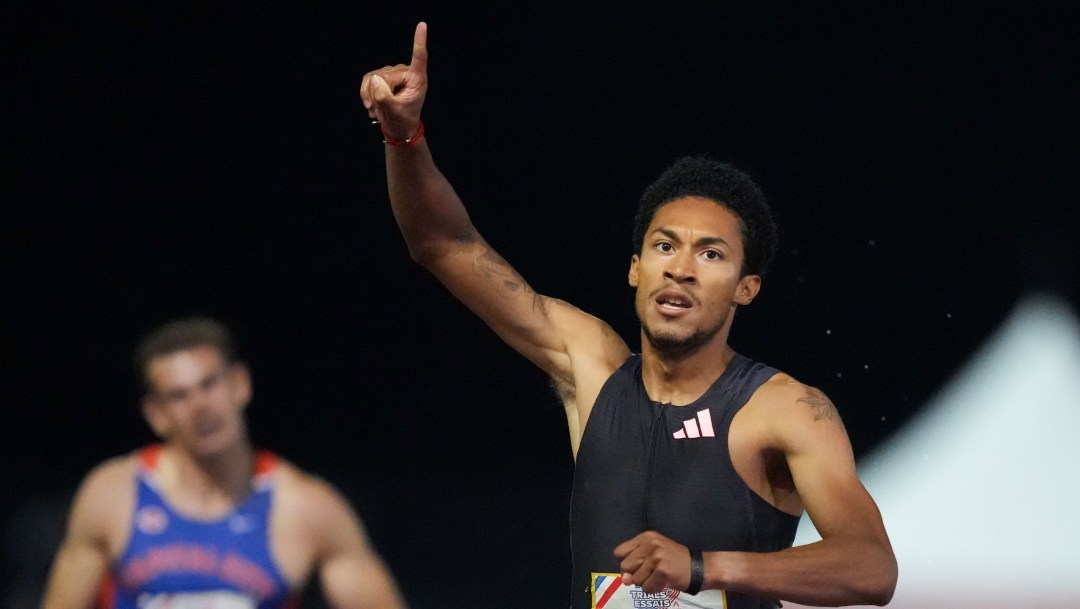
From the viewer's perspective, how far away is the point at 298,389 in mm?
4742

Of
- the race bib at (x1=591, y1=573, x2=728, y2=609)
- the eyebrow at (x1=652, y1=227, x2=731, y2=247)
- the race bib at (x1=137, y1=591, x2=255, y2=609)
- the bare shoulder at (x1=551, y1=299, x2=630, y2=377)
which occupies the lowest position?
the race bib at (x1=137, y1=591, x2=255, y2=609)

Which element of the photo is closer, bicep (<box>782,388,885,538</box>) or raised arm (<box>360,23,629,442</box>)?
bicep (<box>782,388,885,538</box>)

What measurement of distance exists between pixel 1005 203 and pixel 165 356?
11.1 feet

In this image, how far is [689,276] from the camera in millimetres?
3256

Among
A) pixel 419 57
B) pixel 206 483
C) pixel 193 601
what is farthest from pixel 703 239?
pixel 193 601

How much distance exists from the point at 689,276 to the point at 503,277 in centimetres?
50

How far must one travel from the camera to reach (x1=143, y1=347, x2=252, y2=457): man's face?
8.55 ft

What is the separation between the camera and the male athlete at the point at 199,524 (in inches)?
105

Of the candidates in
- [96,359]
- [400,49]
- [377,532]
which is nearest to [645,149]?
[400,49]

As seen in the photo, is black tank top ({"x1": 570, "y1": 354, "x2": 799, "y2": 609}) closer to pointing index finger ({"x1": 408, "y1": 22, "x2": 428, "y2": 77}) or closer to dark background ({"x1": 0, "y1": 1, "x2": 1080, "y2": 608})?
pointing index finger ({"x1": 408, "y1": 22, "x2": 428, "y2": 77})

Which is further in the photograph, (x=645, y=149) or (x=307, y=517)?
(x=645, y=149)

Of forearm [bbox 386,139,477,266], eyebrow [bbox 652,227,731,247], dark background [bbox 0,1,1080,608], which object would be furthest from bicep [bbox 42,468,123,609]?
dark background [bbox 0,1,1080,608]

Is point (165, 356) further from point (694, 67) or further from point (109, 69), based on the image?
point (694, 67)

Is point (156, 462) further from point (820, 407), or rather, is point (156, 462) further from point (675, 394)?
point (820, 407)
